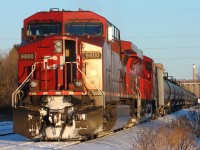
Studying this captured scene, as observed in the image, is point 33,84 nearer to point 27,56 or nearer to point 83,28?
point 27,56

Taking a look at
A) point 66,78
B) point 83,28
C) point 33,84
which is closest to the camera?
point 33,84

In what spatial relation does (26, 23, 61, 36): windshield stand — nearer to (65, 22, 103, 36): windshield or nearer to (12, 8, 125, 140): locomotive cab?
(12, 8, 125, 140): locomotive cab

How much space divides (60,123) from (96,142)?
1.27 m

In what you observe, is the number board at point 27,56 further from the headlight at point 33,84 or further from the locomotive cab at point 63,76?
the headlight at point 33,84

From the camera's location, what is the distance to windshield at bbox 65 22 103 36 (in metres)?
15.8

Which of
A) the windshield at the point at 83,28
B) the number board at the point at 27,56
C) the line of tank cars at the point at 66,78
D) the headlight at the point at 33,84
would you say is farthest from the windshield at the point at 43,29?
the headlight at the point at 33,84

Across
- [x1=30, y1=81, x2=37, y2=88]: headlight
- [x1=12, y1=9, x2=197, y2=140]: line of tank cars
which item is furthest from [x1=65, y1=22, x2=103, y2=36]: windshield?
[x1=30, y1=81, x2=37, y2=88]: headlight

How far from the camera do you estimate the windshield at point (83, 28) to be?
1584 centimetres

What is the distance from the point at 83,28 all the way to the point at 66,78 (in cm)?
Result: 200

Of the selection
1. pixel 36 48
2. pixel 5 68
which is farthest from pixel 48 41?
pixel 5 68

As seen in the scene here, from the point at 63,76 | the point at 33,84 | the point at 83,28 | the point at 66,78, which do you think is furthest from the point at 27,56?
the point at 83,28

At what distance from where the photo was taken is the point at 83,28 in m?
16.0

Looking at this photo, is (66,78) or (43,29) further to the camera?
(43,29)

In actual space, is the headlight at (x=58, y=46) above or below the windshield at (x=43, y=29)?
below
